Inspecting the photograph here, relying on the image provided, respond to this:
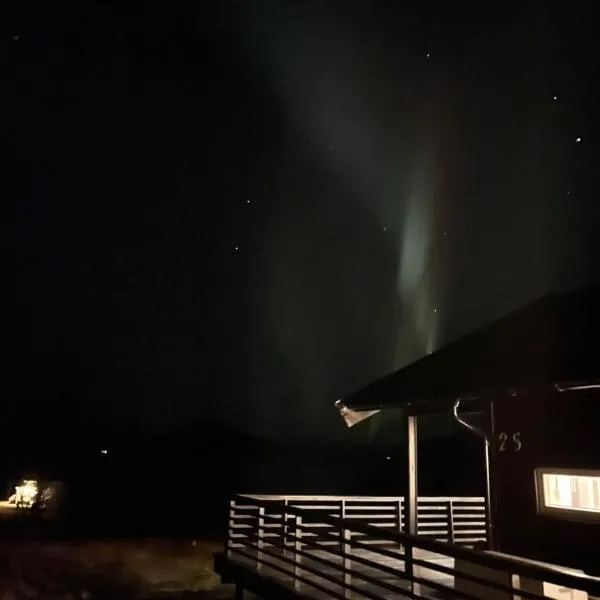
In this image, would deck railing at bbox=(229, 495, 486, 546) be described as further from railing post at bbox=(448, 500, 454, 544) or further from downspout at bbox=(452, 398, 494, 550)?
downspout at bbox=(452, 398, 494, 550)

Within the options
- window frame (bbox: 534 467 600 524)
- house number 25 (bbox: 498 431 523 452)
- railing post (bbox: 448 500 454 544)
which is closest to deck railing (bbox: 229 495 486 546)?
railing post (bbox: 448 500 454 544)

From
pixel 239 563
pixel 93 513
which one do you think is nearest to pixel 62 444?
pixel 93 513

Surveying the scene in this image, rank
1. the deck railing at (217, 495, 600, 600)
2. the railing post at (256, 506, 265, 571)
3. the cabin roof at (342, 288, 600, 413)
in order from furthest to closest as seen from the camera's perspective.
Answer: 1. the railing post at (256, 506, 265, 571)
2. the cabin roof at (342, 288, 600, 413)
3. the deck railing at (217, 495, 600, 600)

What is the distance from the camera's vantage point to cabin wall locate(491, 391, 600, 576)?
7.08 meters

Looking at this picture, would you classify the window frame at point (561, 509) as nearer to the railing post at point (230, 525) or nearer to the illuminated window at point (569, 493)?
the illuminated window at point (569, 493)

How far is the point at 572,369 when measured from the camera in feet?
21.5

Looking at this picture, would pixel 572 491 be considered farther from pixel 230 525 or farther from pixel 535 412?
pixel 230 525

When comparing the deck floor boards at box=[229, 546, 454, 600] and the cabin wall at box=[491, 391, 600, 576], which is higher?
the cabin wall at box=[491, 391, 600, 576]

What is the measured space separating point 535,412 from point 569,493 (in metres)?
1.02

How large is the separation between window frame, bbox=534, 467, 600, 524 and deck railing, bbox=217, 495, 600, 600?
1.98 feet

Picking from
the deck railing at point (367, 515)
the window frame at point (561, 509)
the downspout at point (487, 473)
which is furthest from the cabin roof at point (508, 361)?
the deck railing at point (367, 515)

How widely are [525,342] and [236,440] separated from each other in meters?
138

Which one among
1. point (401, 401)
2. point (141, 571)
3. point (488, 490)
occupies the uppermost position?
point (401, 401)

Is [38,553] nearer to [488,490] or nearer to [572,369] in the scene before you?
[488,490]
